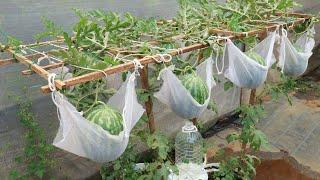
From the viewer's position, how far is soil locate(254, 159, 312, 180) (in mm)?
4219

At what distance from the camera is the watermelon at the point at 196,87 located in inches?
107

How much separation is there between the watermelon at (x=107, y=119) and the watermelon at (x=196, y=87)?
67 centimetres

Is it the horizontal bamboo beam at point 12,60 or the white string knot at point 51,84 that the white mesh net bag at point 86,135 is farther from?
the horizontal bamboo beam at point 12,60

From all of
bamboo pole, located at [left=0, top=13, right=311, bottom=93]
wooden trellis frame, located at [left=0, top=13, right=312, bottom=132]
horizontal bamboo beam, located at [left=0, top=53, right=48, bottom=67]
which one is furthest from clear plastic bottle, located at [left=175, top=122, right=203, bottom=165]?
horizontal bamboo beam, located at [left=0, top=53, right=48, bottom=67]

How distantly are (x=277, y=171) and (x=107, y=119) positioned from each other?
2867 mm

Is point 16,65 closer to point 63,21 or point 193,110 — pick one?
point 63,21

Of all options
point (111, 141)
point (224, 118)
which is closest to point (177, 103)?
point (111, 141)

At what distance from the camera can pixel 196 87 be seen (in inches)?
107

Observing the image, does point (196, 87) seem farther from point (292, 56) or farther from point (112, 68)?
point (292, 56)

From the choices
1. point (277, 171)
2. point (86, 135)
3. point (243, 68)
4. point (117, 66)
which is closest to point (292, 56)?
point (243, 68)

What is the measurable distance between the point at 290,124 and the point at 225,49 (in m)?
2.95

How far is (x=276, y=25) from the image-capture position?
11.9 ft

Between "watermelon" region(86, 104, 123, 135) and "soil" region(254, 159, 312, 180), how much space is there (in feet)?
8.20

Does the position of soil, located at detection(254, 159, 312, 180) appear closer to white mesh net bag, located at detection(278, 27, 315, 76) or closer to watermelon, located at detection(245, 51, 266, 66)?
white mesh net bag, located at detection(278, 27, 315, 76)
